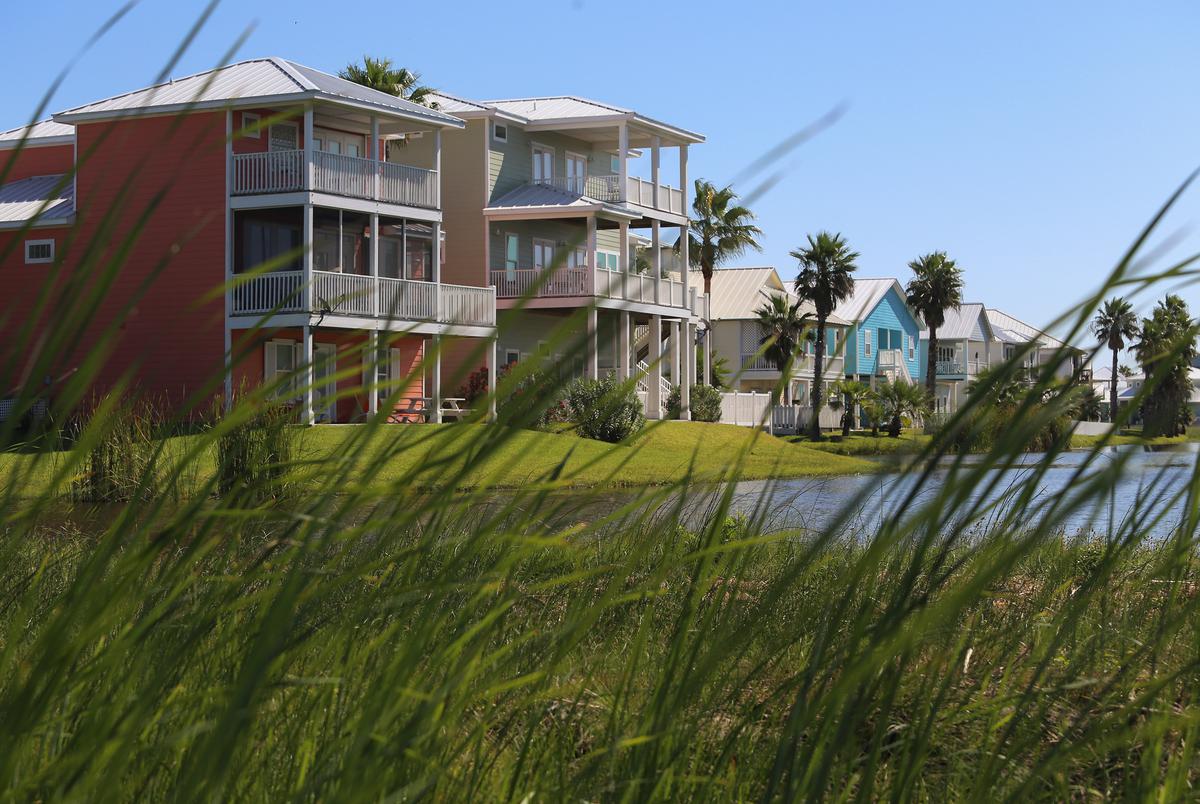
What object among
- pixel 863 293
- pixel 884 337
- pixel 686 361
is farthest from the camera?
pixel 884 337

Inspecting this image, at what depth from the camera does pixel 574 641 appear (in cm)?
145

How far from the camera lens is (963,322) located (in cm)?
8206

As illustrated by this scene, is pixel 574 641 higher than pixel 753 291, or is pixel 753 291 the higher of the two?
pixel 753 291

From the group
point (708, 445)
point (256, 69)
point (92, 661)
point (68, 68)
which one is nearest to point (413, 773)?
point (92, 661)

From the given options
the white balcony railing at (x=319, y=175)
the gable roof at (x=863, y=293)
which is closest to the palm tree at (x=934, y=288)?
the gable roof at (x=863, y=293)

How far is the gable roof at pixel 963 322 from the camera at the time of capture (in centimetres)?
8150

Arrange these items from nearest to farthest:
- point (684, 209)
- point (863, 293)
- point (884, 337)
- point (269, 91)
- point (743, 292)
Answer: point (269, 91) < point (684, 209) < point (743, 292) < point (863, 293) < point (884, 337)

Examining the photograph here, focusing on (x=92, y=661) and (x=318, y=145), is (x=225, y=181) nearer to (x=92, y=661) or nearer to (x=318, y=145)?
(x=318, y=145)

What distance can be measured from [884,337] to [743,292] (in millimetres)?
10519

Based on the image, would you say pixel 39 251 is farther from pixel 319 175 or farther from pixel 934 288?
pixel 934 288

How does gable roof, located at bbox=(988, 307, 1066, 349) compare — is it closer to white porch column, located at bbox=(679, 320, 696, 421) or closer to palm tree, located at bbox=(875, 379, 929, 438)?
palm tree, located at bbox=(875, 379, 929, 438)

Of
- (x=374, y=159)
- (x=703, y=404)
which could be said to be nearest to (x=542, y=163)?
(x=703, y=404)

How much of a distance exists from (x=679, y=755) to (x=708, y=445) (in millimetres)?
28447

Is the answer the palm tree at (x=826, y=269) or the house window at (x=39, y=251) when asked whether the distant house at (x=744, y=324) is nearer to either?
the palm tree at (x=826, y=269)
